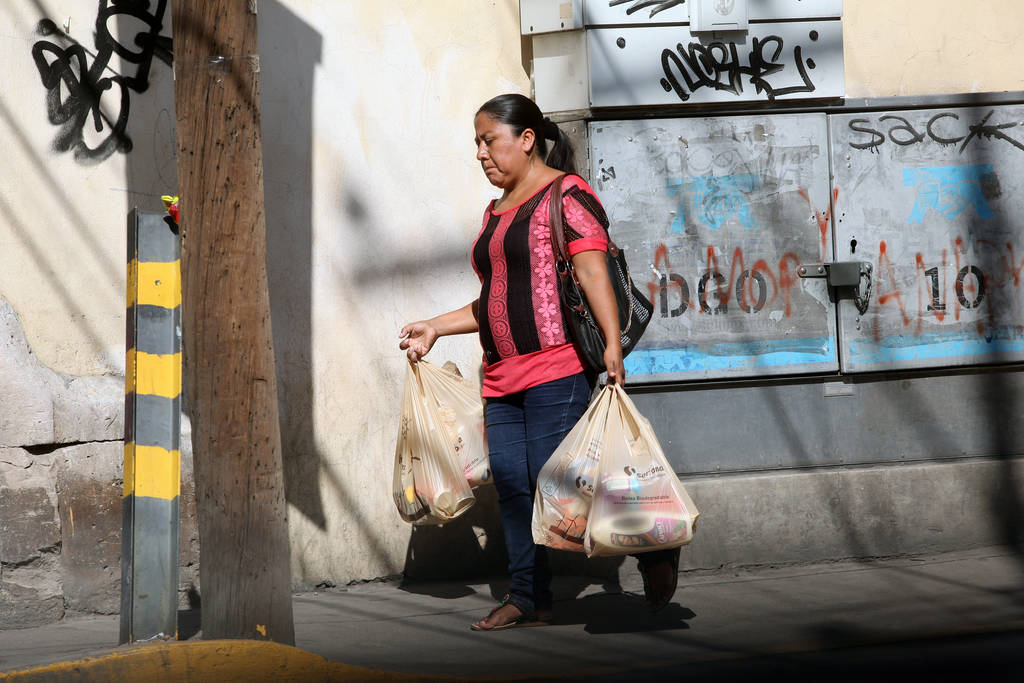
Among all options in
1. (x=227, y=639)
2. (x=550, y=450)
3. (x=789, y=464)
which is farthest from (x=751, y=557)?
(x=227, y=639)

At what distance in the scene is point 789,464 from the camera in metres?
5.30

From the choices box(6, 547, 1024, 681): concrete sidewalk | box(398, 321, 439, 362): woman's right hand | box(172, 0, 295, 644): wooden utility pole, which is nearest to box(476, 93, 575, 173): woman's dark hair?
box(398, 321, 439, 362): woman's right hand

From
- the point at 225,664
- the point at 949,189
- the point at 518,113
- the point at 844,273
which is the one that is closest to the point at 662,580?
the point at 225,664

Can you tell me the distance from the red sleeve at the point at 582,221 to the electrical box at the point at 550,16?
1.23 m

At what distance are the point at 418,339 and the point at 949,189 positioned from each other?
2.81 meters

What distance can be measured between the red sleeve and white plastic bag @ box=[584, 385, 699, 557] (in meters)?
0.74

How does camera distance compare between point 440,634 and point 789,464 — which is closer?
point 440,634

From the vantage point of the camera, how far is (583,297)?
404 centimetres

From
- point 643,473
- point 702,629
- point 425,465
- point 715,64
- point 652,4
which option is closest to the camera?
point 643,473

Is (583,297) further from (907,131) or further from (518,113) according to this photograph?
(907,131)

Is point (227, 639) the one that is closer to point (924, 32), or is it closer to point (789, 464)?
point (789, 464)

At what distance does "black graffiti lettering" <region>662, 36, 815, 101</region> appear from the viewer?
203 inches

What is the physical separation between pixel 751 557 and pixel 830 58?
7.71 ft

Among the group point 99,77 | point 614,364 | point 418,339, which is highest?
point 99,77
